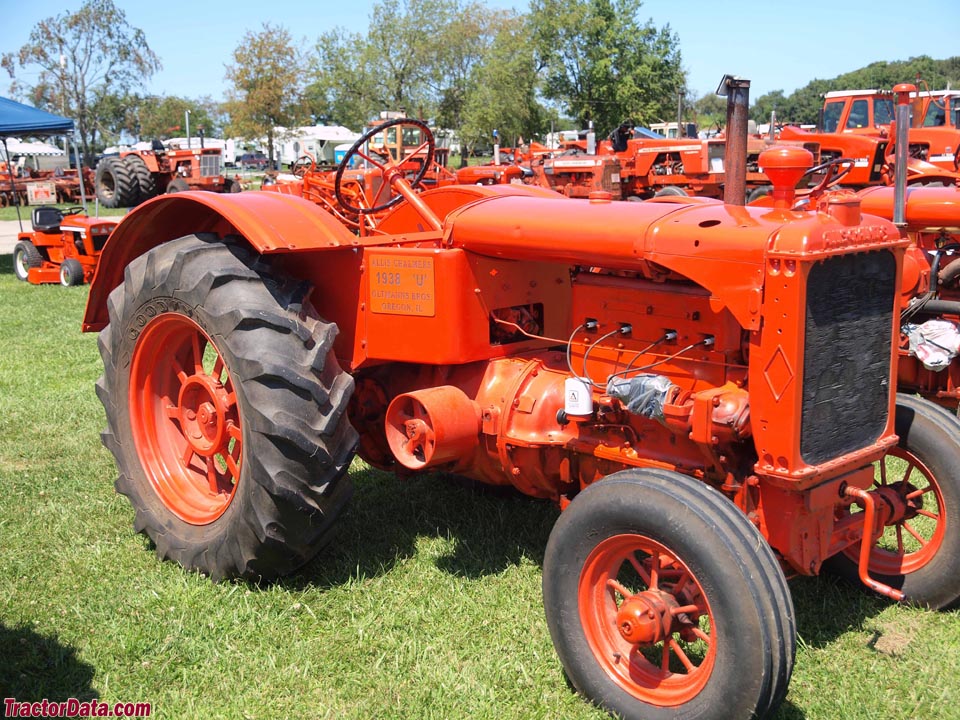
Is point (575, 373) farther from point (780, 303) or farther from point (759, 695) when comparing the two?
point (759, 695)

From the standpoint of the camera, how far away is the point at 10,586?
3.54 metres

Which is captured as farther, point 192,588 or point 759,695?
point 192,588

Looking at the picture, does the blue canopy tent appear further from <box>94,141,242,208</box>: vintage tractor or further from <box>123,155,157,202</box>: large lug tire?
<box>123,155,157,202</box>: large lug tire

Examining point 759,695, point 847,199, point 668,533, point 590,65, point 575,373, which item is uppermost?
point 590,65

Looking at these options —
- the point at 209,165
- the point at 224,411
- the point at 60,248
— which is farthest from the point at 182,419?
the point at 209,165

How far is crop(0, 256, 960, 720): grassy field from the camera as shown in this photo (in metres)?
2.84

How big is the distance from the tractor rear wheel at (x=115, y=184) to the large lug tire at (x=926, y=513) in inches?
855

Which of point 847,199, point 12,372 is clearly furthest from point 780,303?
point 12,372

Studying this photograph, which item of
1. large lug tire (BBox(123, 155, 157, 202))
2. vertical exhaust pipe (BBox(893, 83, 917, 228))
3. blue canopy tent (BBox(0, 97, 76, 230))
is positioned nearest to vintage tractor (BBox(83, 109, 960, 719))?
vertical exhaust pipe (BBox(893, 83, 917, 228))

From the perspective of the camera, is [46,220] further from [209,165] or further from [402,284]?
[209,165]

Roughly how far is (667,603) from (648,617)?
0.23ft

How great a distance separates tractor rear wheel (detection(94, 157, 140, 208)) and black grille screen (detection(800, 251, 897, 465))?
22.0 meters

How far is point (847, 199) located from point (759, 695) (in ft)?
4.61

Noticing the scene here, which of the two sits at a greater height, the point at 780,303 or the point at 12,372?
the point at 780,303
